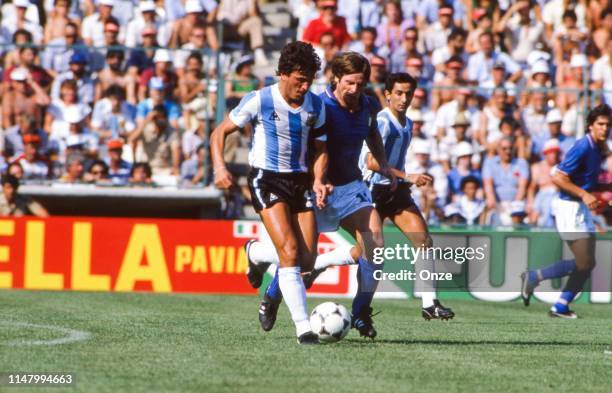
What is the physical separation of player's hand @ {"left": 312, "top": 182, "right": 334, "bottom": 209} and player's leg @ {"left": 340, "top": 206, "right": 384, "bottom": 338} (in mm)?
819

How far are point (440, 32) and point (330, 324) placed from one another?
11.9 metres

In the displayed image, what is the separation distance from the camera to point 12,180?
16953 mm

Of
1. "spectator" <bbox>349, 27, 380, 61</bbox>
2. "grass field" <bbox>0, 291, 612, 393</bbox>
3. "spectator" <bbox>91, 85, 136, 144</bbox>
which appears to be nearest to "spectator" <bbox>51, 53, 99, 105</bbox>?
"spectator" <bbox>91, 85, 136, 144</bbox>

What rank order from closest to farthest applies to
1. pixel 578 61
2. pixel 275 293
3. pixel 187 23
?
pixel 275 293 → pixel 187 23 → pixel 578 61

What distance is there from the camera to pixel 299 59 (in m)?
8.69

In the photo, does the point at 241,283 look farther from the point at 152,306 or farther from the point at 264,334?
the point at 264,334

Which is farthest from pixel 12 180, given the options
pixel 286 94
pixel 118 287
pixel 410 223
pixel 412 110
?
→ pixel 286 94

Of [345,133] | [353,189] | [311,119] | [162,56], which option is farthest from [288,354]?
[162,56]

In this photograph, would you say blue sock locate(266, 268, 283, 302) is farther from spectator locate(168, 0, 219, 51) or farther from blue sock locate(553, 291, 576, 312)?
spectator locate(168, 0, 219, 51)

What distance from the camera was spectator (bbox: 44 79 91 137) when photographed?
1752 centimetres

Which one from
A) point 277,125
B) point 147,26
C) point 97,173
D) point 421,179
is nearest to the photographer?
point 277,125

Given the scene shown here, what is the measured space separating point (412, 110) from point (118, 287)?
5.06m

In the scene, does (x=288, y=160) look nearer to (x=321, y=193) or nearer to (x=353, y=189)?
(x=321, y=193)

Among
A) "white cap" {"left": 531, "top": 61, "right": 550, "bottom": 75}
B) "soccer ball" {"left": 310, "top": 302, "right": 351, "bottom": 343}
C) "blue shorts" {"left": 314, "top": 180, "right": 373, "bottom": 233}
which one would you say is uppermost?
"white cap" {"left": 531, "top": 61, "right": 550, "bottom": 75}
